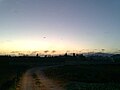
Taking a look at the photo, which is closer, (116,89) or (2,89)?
A: (116,89)

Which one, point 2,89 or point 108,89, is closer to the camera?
point 108,89

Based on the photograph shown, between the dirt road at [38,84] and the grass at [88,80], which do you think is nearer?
the dirt road at [38,84]

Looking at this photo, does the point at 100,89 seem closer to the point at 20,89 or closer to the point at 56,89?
the point at 56,89

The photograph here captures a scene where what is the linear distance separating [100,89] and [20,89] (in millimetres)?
8874

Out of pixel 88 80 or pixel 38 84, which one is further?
pixel 88 80

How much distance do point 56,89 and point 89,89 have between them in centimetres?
362

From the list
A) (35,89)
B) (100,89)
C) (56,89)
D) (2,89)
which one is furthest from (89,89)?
(2,89)

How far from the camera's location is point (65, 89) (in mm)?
33500

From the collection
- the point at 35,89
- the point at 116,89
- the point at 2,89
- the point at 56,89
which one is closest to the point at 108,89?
the point at 116,89

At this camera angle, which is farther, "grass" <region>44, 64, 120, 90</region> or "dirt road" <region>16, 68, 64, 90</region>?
"grass" <region>44, 64, 120, 90</region>

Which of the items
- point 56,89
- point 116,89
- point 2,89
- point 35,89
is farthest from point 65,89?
point 2,89

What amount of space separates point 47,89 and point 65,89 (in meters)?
1.98

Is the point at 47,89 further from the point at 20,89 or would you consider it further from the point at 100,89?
the point at 100,89

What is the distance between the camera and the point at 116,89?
33.0m
